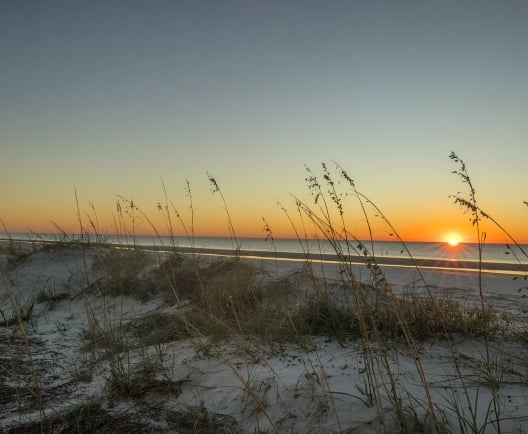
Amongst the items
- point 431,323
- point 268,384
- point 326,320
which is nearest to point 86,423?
point 268,384

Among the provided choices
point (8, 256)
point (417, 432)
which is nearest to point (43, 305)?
point (8, 256)

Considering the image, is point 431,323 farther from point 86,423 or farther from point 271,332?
point 86,423

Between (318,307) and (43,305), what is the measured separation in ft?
14.5

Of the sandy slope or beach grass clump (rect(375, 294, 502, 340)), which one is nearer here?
the sandy slope

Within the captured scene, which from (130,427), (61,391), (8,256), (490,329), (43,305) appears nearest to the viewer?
(130,427)

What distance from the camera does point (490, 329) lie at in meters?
3.53

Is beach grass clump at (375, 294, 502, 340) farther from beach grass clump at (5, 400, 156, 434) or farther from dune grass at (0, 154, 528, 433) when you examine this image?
beach grass clump at (5, 400, 156, 434)

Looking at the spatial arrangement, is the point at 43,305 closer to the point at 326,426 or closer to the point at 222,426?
the point at 222,426

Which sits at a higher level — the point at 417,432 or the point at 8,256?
the point at 8,256

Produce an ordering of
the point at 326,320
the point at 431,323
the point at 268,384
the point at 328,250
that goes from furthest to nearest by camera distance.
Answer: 1. the point at 328,250
2. the point at 326,320
3. the point at 431,323
4. the point at 268,384

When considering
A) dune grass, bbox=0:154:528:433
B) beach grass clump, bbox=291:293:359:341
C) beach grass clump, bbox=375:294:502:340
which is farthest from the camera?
beach grass clump, bbox=291:293:359:341

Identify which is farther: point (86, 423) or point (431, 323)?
point (431, 323)

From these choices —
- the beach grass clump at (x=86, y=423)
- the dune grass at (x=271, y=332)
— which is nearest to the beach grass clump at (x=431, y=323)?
the dune grass at (x=271, y=332)

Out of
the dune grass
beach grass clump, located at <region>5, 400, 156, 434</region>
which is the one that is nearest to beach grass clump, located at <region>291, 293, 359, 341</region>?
the dune grass
